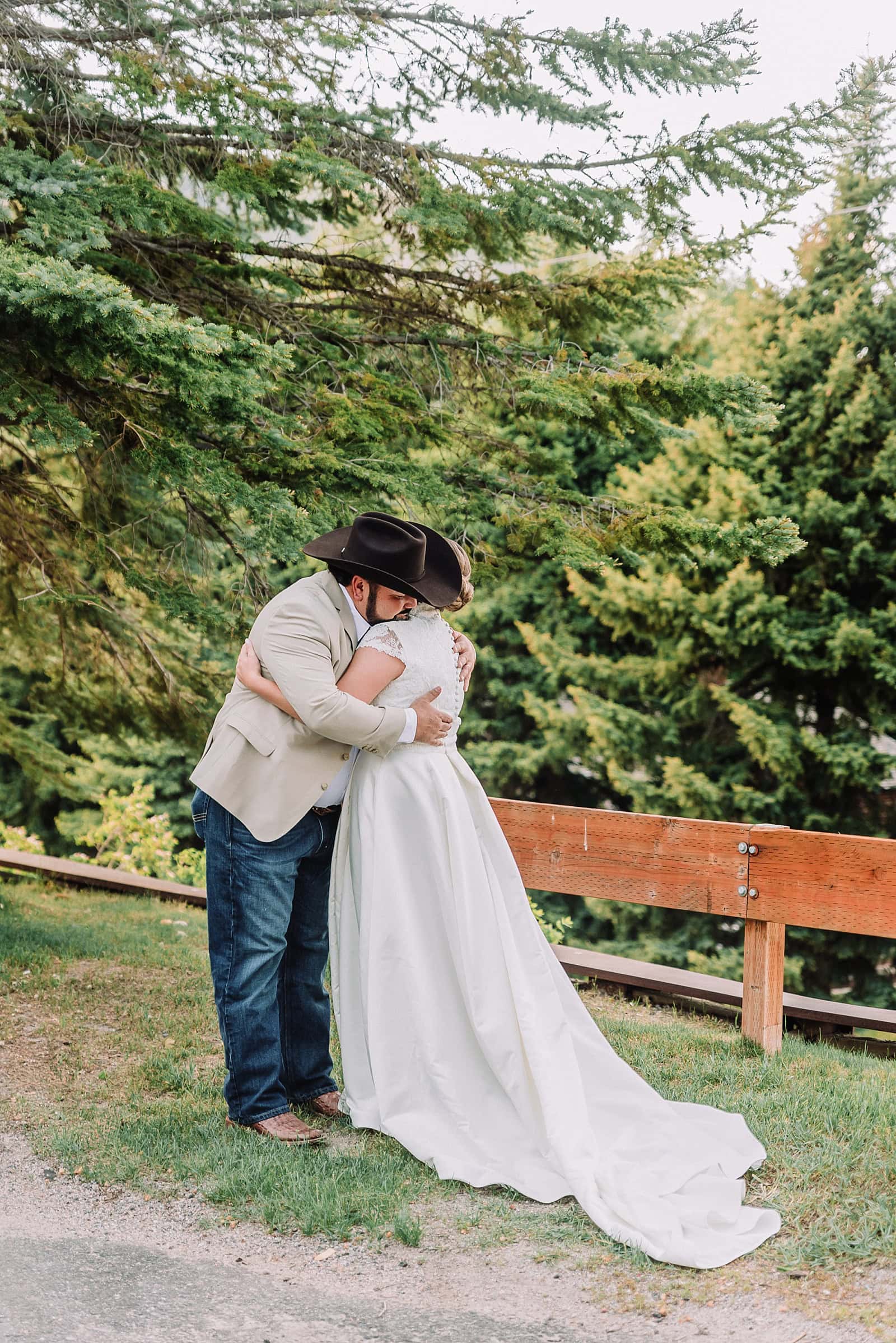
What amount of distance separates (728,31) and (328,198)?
2.13 metres

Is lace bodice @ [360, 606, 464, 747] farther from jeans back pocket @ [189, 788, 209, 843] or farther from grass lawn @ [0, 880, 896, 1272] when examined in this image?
grass lawn @ [0, 880, 896, 1272]

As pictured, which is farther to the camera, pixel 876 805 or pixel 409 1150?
pixel 876 805

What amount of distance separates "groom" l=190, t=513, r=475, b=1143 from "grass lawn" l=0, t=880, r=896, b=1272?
0.33 m

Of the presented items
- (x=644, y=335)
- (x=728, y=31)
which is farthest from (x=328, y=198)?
(x=644, y=335)

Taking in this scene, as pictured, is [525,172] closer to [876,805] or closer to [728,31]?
[728,31]

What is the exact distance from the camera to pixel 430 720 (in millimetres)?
4102

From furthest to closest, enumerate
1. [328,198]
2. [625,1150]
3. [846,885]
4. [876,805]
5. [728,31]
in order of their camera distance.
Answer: [876,805]
[328,198]
[728,31]
[846,885]
[625,1150]

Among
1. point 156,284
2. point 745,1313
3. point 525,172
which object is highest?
point 525,172

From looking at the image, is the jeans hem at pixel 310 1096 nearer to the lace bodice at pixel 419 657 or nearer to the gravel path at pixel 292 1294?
the gravel path at pixel 292 1294

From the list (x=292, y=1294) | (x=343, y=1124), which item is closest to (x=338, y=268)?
(x=343, y=1124)

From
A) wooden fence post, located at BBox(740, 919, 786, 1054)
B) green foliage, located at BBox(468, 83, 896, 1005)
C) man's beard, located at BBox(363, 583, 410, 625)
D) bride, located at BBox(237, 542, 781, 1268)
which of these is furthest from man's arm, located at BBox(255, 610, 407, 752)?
green foliage, located at BBox(468, 83, 896, 1005)

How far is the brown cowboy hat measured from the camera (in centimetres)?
398

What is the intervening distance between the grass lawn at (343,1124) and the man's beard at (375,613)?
1789 millimetres

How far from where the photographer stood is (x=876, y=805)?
12.4 metres
